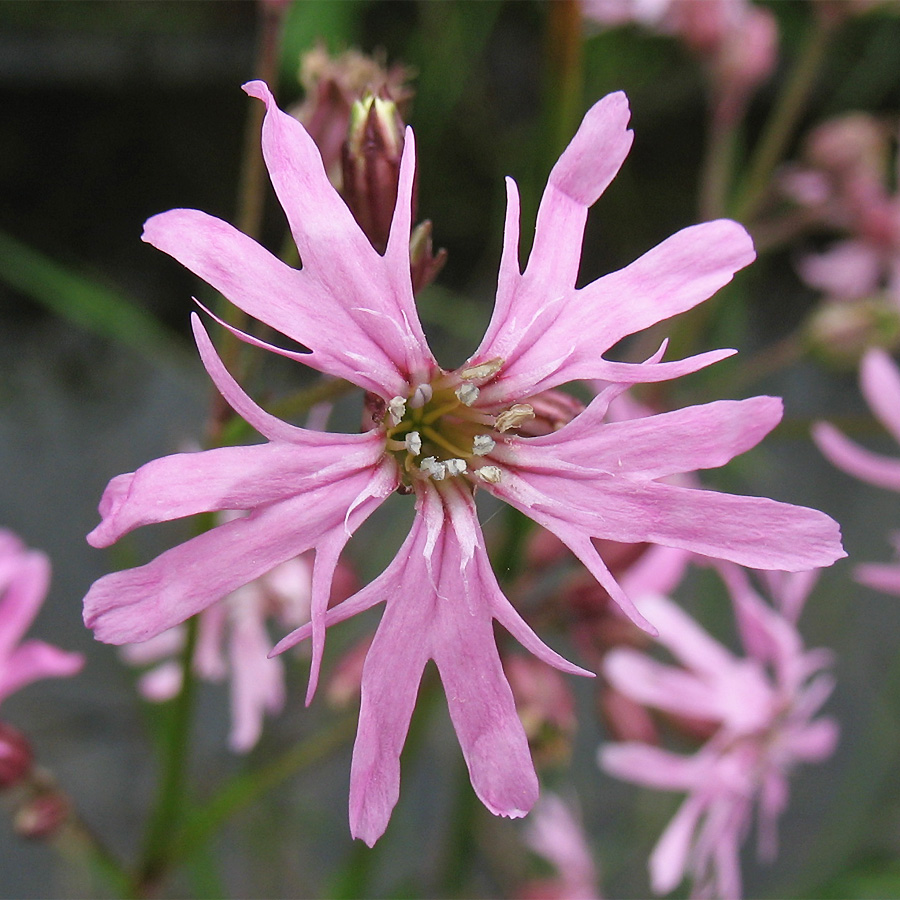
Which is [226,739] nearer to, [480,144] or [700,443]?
[480,144]

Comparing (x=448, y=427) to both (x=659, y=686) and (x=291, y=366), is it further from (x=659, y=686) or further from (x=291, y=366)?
(x=291, y=366)

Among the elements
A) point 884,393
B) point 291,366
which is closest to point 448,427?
point 884,393

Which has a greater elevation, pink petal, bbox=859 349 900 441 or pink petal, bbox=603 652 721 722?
pink petal, bbox=859 349 900 441

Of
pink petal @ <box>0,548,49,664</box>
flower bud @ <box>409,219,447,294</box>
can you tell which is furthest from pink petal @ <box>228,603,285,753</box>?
flower bud @ <box>409,219,447,294</box>

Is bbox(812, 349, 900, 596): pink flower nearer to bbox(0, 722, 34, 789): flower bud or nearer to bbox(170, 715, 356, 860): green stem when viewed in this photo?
bbox(170, 715, 356, 860): green stem

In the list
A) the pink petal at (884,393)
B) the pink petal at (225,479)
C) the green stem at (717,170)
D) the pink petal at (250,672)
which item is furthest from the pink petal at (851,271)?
the pink petal at (225,479)

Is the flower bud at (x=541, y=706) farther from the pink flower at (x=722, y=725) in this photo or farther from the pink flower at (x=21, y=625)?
the pink flower at (x=21, y=625)
